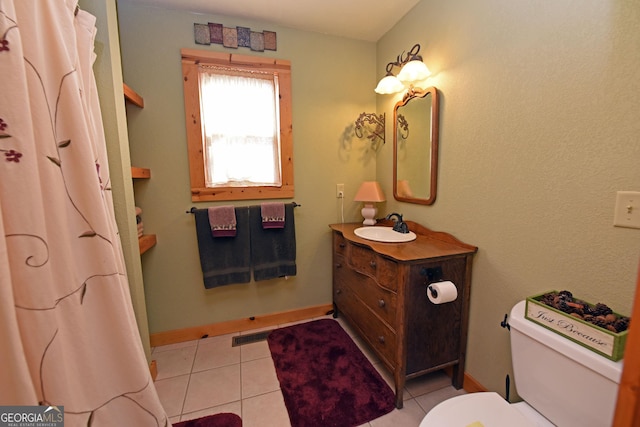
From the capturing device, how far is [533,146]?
1.10 m

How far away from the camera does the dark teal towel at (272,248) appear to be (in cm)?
203

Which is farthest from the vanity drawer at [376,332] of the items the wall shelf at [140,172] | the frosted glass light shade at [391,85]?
the wall shelf at [140,172]

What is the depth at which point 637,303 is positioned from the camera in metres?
0.39

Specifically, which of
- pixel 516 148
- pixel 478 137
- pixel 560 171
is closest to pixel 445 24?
pixel 478 137

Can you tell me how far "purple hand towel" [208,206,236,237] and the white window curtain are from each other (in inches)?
8.2

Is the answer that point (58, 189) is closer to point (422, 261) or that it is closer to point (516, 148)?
point (422, 261)

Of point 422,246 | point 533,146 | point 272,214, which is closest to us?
point 533,146

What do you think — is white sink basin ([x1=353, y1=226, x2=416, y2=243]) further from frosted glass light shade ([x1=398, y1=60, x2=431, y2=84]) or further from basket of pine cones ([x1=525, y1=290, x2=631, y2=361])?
frosted glass light shade ([x1=398, y1=60, x2=431, y2=84])

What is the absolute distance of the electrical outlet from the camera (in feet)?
2.68

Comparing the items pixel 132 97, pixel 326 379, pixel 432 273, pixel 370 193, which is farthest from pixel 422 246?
pixel 132 97

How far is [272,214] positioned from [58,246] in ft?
4.23

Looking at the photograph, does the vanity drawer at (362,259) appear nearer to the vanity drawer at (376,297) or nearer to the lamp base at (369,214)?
the vanity drawer at (376,297)

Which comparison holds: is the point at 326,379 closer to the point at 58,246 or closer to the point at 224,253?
the point at 224,253

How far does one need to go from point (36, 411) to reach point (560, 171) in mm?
1957
